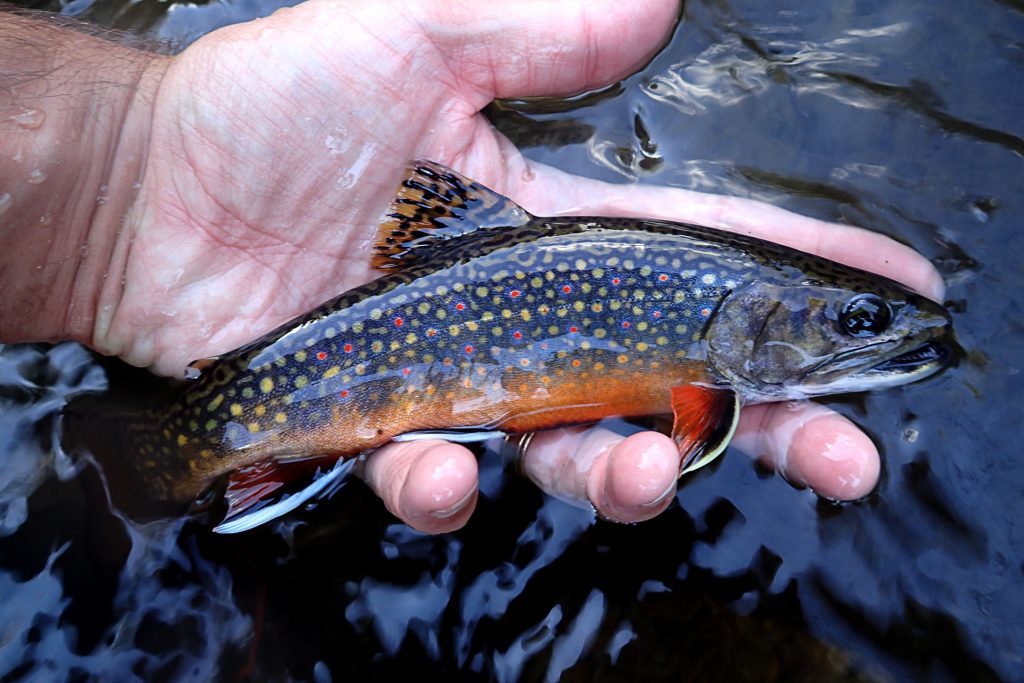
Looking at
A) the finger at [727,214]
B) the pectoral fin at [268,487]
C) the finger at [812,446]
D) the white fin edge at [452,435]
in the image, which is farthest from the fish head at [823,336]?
the pectoral fin at [268,487]

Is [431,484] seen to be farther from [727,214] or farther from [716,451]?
[727,214]

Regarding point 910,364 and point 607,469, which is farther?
point 910,364

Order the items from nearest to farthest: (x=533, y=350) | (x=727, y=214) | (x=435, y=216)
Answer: (x=533, y=350), (x=435, y=216), (x=727, y=214)

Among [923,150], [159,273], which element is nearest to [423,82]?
[159,273]

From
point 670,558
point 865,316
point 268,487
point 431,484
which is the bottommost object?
point 670,558

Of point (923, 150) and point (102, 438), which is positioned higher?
point (923, 150)

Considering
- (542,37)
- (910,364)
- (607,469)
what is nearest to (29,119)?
(542,37)

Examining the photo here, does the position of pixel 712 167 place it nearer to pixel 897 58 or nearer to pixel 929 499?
pixel 897 58
